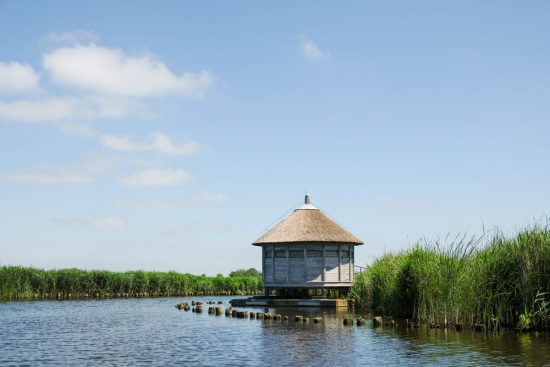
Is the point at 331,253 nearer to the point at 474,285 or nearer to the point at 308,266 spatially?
the point at 308,266

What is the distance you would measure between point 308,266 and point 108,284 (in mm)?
23976

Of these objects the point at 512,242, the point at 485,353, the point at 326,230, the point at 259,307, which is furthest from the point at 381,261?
the point at 485,353

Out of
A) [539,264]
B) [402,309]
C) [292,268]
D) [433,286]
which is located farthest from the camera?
[292,268]

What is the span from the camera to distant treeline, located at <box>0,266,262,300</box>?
50.1 metres

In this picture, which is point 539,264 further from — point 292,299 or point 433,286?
point 292,299

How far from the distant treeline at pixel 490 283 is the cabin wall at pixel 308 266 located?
12.4m

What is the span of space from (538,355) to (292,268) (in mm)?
21987

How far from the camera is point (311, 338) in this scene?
21750mm

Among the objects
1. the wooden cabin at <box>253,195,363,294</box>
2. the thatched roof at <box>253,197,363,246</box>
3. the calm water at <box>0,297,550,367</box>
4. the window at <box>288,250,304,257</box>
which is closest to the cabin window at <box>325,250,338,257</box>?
the wooden cabin at <box>253,195,363,294</box>

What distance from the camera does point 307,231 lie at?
38.0m

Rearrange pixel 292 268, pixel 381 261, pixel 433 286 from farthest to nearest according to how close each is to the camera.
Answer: pixel 292 268 → pixel 381 261 → pixel 433 286

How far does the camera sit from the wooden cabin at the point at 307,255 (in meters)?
37.5

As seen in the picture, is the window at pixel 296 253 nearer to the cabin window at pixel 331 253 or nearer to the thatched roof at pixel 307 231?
the thatched roof at pixel 307 231

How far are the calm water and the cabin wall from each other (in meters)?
8.18
